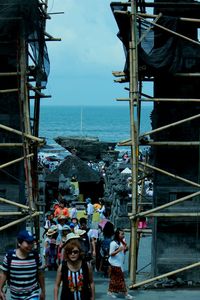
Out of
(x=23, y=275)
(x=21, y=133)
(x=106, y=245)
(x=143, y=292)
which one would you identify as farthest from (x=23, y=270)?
(x=106, y=245)

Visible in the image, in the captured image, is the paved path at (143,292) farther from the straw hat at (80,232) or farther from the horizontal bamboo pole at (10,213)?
the horizontal bamboo pole at (10,213)

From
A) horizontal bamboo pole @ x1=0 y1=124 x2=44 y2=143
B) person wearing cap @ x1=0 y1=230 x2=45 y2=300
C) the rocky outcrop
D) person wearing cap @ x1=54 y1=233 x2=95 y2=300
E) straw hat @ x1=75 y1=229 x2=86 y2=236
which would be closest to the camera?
person wearing cap @ x1=54 y1=233 x2=95 y2=300

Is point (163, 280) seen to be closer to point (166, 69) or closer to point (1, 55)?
point (166, 69)

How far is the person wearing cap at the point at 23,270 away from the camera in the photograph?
10.9 meters

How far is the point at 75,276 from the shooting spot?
10.5m

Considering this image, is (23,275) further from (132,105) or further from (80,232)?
(80,232)

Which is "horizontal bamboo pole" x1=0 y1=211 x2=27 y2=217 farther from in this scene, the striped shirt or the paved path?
the striped shirt

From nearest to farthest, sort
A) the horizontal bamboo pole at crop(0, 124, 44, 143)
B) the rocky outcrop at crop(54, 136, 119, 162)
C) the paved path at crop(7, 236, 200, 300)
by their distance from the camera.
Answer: the paved path at crop(7, 236, 200, 300) → the horizontal bamboo pole at crop(0, 124, 44, 143) → the rocky outcrop at crop(54, 136, 119, 162)

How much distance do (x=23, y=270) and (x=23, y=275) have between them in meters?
0.07

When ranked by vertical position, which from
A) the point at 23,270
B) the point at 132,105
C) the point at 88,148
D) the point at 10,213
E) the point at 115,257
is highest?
the point at 88,148

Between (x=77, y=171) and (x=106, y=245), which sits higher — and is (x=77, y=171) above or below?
above

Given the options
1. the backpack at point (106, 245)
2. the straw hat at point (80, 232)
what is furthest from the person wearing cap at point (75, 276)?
the backpack at point (106, 245)

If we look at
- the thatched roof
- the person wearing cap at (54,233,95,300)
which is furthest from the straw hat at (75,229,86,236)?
the thatched roof

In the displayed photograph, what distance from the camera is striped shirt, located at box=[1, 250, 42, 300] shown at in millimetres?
10875
